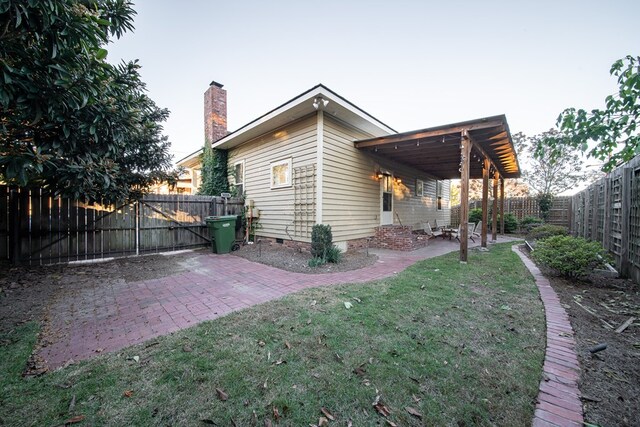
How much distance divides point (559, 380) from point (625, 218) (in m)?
5.02

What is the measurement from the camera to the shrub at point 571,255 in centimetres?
432

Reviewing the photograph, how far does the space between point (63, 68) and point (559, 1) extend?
9.90 meters

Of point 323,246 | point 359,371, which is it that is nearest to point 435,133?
point 323,246

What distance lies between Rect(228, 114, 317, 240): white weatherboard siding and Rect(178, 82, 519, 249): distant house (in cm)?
3

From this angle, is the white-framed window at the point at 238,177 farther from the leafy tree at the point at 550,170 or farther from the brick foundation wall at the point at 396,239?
the leafy tree at the point at 550,170

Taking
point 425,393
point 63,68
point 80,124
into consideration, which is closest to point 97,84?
point 63,68

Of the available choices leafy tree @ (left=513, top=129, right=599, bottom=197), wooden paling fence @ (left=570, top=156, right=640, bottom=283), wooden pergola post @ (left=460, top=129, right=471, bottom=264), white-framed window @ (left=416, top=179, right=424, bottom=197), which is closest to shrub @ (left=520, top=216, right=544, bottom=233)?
white-framed window @ (left=416, top=179, right=424, bottom=197)

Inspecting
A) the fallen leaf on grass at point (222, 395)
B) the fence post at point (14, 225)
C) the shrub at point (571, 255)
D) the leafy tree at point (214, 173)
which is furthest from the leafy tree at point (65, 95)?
the shrub at point (571, 255)

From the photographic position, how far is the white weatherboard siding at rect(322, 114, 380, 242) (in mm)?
7180

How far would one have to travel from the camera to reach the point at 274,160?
839 cm

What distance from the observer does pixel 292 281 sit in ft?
14.8

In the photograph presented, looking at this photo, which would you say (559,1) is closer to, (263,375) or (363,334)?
(363,334)

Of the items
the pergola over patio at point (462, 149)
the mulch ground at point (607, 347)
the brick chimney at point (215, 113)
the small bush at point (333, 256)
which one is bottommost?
the mulch ground at point (607, 347)

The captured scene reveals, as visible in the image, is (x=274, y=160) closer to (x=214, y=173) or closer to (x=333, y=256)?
(x=214, y=173)
